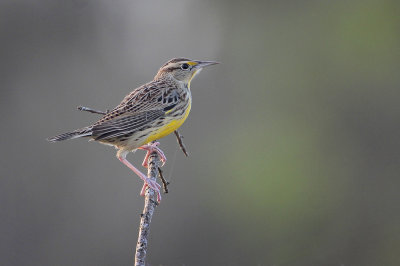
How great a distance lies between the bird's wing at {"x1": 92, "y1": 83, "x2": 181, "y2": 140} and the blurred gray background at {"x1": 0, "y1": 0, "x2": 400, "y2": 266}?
16.2 feet

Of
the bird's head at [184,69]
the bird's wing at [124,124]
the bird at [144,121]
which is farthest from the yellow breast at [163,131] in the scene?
the bird's head at [184,69]

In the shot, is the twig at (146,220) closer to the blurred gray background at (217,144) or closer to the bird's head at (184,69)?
the bird's head at (184,69)

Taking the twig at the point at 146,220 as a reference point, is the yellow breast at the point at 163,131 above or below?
above

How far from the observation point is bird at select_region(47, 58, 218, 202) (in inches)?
213

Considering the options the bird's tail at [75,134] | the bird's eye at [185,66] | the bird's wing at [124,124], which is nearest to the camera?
the bird's tail at [75,134]

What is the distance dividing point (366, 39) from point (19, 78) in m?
8.54

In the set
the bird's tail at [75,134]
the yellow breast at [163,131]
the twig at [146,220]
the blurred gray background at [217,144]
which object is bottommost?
the blurred gray background at [217,144]

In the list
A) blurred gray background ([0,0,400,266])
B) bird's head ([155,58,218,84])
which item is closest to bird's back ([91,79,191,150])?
bird's head ([155,58,218,84])

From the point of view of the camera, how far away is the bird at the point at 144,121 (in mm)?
5406

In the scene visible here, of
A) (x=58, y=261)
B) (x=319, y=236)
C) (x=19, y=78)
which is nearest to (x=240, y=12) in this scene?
(x=19, y=78)

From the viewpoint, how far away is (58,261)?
11.5 metres

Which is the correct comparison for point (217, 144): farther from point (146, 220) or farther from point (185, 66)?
point (146, 220)

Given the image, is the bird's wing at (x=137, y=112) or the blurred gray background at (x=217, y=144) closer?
the bird's wing at (x=137, y=112)

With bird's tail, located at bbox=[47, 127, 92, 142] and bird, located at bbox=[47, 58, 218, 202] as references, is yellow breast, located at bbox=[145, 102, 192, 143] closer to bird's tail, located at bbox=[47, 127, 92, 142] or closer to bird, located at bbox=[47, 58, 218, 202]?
bird, located at bbox=[47, 58, 218, 202]
